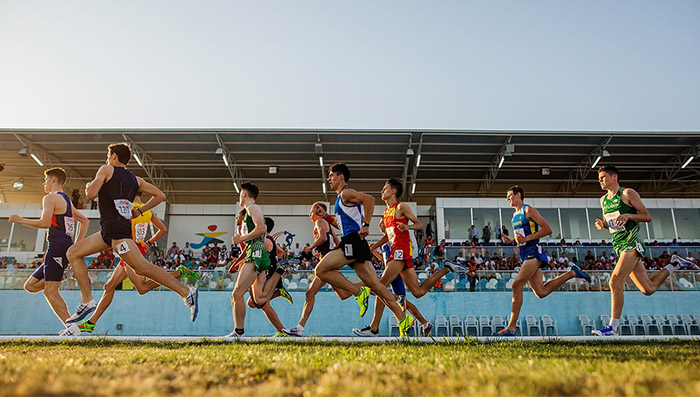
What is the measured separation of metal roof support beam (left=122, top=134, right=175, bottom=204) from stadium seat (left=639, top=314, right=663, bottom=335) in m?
25.5

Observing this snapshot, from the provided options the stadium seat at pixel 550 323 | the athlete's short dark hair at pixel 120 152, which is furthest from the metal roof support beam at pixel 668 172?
the athlete's short dark hair at pixel 120 152

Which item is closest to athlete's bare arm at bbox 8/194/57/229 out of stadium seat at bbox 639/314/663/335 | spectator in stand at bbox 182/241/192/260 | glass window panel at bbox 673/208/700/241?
stadium seat at bbox 639/314/663/335

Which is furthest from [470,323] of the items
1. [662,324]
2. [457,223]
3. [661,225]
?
[661,225]

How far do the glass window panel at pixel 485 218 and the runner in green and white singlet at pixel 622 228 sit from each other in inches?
806

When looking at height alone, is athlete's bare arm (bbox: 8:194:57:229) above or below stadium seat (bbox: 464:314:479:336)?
above

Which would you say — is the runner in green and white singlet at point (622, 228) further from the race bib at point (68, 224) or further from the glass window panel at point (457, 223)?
the glass window panel at point (457, 223)

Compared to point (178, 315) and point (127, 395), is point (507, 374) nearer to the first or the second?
point (127, 395)

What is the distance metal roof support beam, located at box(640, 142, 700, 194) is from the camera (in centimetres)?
2780

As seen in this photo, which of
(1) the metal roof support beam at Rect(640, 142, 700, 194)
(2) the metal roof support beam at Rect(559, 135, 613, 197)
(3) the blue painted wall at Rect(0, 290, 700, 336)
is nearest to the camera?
(3) the blue painted wall at Rect(0, 290, 700, 336)

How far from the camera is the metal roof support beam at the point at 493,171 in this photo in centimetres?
2731

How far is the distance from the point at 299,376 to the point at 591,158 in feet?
97.7

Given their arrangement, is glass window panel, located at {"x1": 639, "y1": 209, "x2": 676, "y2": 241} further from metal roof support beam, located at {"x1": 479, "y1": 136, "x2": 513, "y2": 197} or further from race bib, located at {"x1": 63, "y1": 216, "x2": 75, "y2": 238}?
race bib, located at {"x1": 63, "y1": 216, "x2": 75, "y2": 238}

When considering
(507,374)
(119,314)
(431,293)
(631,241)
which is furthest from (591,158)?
(507,374)

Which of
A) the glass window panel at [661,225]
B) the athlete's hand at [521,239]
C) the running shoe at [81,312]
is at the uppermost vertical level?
the glass window panel at [661,225]
